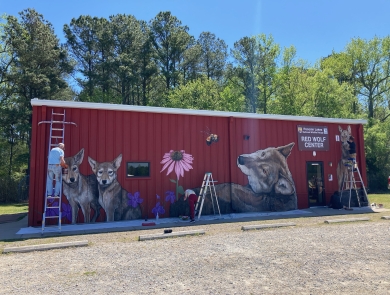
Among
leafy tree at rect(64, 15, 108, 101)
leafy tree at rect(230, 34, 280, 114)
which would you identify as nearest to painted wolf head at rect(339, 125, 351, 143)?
leafy tree at rect(230, 34, 280, 114)

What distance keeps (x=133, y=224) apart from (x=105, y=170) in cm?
205

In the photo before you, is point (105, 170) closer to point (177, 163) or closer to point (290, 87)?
point (177, 163)

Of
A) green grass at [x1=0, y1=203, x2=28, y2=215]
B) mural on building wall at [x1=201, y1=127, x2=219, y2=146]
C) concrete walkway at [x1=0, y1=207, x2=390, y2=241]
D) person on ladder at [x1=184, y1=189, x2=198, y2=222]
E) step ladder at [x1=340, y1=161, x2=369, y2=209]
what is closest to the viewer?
concrete walkway at [x1=0, y1=207, x2=390, y2=241]

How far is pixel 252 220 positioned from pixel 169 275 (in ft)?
18.6

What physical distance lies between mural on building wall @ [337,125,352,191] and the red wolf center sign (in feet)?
2.87

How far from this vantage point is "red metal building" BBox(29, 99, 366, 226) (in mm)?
9711

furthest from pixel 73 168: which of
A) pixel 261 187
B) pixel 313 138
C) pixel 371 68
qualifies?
pixel 371 68

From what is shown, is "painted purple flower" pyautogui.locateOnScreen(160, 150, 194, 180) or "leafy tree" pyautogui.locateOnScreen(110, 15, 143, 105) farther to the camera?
"leafy tree" pyautogui.locateOnScreen(110, 15, 143, 105)

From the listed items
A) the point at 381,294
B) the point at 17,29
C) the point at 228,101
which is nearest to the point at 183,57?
the point at 228,101

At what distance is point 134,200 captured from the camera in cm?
1019

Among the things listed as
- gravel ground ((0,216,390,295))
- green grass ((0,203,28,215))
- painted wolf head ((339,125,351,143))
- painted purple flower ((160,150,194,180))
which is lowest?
green grass ((0,203,28,215))

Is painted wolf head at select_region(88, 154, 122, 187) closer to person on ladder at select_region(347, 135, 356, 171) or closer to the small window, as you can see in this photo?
the small window

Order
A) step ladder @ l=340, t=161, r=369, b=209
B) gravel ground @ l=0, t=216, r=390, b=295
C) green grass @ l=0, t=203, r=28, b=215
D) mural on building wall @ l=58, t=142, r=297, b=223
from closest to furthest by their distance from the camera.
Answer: gravel ground @ l=0, t=216, r=390, b=295 → mural on building wall @ l=58, t=142, r=297, b=223 → step ladder @ l=340, t=161, r=369, b=209 → green grass @ l=0, t=203, r=28, b=215

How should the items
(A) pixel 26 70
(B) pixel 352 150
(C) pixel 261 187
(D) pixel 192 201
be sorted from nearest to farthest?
1. (D) pixel 192 201
2. (C) pixel 261 187
3. (B) pixel 352 150
4. (A) pixel 26 70
